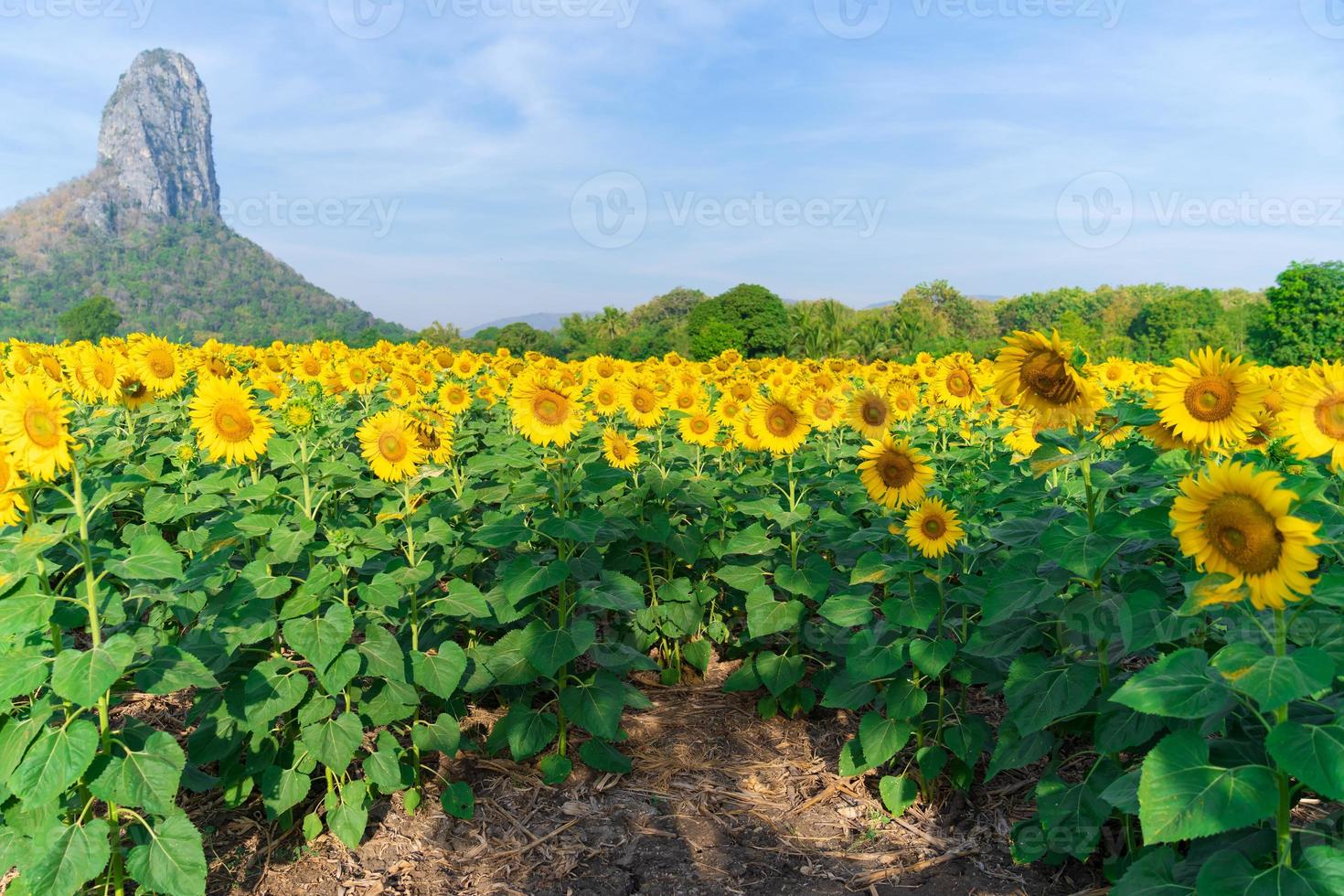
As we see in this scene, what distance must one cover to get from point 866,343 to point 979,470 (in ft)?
145

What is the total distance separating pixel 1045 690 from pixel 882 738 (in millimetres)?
1114

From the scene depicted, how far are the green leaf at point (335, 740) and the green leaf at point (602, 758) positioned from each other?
127 cm

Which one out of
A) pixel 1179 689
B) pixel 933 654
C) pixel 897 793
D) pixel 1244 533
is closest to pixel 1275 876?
pixel 1179 689

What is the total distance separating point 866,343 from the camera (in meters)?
48.4

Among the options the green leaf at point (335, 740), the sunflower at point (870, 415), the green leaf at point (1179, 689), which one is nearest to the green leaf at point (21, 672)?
the green leaf at point (335, 740)

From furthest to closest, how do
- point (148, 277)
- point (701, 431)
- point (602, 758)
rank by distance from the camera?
point (148, 277) < point (701, 431) < point (602, 758)

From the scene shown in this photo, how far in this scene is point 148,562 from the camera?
2.85m

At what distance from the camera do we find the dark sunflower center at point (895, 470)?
4.22 m

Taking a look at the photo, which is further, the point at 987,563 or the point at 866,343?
the point at 866,343

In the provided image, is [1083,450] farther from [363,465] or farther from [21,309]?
[21,309]

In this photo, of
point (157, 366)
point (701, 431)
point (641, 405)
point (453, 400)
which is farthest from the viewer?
point (453, 400)

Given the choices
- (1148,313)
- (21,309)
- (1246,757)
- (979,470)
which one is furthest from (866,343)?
(21,309)

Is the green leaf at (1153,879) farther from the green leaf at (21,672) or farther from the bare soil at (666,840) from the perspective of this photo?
the green leaf at (21,672)

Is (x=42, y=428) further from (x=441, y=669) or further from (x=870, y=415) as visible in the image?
(x=870, y=415)
